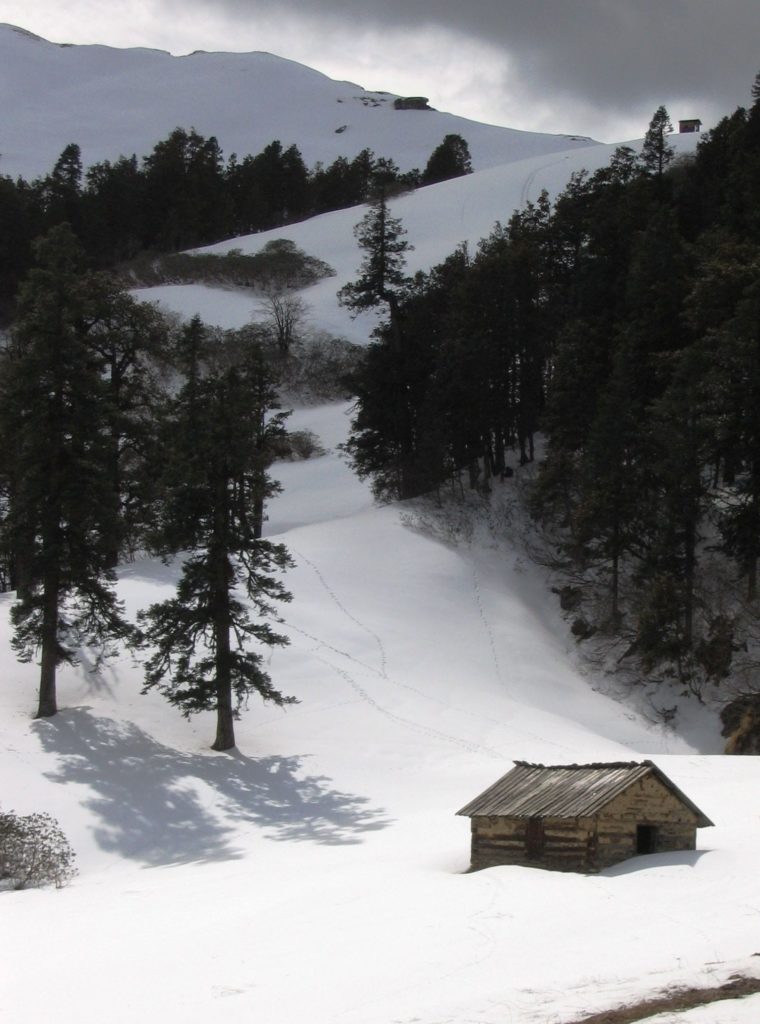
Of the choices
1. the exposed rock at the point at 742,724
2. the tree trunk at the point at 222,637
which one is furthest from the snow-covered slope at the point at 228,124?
the tree trunk at the point at 222,637

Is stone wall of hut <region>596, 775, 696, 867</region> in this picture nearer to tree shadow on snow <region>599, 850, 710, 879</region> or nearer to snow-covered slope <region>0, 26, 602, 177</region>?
tree shadow on snow <region>599, 850, 710, 879</region>

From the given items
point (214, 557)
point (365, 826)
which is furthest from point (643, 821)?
point (214, 557)

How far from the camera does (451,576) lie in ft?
135

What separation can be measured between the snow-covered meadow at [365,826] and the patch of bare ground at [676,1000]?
0.22 m

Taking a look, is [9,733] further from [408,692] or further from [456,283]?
[456,283]

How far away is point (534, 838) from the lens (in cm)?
1884

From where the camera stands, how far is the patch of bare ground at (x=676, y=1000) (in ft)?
37.4

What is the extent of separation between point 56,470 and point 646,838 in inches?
707

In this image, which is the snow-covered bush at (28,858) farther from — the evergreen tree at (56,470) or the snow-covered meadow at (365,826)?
the evergreen tree at (56,470)

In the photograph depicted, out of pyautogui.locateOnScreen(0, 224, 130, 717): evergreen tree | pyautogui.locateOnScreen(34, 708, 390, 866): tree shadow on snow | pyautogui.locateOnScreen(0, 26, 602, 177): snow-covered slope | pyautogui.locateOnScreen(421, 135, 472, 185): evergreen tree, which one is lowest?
pyautogui.locateOnScreen(34, 708, 390, 866): tree shadow on snow

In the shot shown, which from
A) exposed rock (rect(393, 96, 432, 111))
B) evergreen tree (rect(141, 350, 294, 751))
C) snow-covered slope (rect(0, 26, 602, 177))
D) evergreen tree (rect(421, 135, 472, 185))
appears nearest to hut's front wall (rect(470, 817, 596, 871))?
evergreen tree (rect(141, 350, 294, 751))

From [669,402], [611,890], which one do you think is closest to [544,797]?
[611,890]

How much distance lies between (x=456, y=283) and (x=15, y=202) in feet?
111

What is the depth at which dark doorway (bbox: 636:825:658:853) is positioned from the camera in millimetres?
18844
